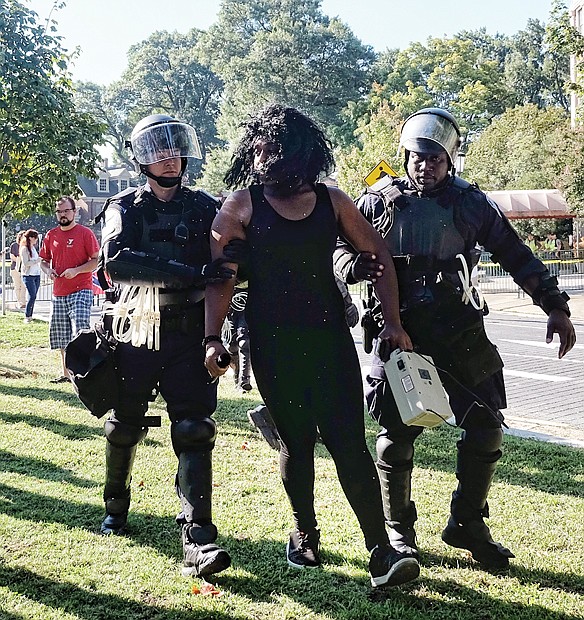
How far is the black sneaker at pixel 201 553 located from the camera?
3496 mm

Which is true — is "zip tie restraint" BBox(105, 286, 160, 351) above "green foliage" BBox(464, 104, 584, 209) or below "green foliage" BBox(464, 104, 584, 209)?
below

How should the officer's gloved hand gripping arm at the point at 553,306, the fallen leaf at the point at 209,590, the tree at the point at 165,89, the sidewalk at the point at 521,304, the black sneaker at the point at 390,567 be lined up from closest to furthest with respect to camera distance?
the black sneaker at the point at 390,567, the fallen leaf at the point at 209,590, the officer's gloved hand gripping arm at the point at 553,306, the sidewalk at the point at 521,304, the tree at the point at 165,89

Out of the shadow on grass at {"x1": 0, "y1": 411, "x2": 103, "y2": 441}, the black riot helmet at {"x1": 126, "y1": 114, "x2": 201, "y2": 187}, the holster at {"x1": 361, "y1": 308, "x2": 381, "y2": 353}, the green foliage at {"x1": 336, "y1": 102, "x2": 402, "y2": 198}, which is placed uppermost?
the green foliage at {"x1": 336, "y1": 102, "x2": 402, "y2": 198}

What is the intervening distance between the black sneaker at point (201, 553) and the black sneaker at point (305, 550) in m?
0.31

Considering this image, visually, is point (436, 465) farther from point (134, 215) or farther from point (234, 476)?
point (134, 215)

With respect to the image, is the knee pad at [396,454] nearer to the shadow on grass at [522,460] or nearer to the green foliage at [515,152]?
the shadow on grass at [522,460]

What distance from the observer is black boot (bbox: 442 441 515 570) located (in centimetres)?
372

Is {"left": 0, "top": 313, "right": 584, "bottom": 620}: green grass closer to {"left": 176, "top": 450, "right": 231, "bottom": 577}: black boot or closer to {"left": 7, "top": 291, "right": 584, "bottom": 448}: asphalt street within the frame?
{"left": 176, "top": 450, "right": 231, "bottom": 577}: black boot

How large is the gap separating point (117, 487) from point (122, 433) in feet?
1.10

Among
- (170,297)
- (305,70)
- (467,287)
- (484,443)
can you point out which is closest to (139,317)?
(170,297)

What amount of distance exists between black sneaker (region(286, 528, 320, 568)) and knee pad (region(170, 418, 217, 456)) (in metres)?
0.60

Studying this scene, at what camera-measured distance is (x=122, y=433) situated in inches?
161

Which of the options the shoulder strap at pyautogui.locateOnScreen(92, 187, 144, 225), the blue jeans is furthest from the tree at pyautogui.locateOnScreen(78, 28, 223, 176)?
the shoulder strap at pyautogui.locateOnScreen(92, 187, 144, 225)

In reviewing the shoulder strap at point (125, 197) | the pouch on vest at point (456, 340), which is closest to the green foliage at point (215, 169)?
the shoulder strap at point (125, 197)
